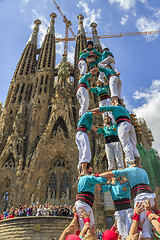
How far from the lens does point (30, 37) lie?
3509 centimetres

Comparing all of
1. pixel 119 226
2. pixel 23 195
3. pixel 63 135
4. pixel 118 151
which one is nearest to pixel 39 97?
pixel 63 135

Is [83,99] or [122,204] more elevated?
[83,99]

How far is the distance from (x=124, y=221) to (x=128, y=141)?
73.7 inches

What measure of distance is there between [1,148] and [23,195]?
6550 mm

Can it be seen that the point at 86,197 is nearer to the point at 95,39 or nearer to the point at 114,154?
the point at 114,154

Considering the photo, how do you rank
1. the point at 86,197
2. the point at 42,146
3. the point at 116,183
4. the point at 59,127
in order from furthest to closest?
the point at 59,127, the point at 42,146, the point at 116,183, the point at 86,197

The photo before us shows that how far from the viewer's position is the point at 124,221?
14.3 ft

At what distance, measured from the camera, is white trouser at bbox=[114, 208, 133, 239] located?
4.16 metres

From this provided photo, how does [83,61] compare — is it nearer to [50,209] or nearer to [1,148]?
[50,209]

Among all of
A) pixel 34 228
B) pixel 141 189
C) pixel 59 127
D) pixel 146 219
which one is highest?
pixel 59 127

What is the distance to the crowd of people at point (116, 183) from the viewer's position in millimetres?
3203

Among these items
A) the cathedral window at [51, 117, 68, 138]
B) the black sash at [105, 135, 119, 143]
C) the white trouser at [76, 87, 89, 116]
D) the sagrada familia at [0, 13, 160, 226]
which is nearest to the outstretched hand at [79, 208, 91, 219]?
the black sash at [105, 135, 119, 143]

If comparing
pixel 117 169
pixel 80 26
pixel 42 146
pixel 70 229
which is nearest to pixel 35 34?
pixel 80 26

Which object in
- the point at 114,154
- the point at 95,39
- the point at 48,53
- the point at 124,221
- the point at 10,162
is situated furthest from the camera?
the point at 95,39
